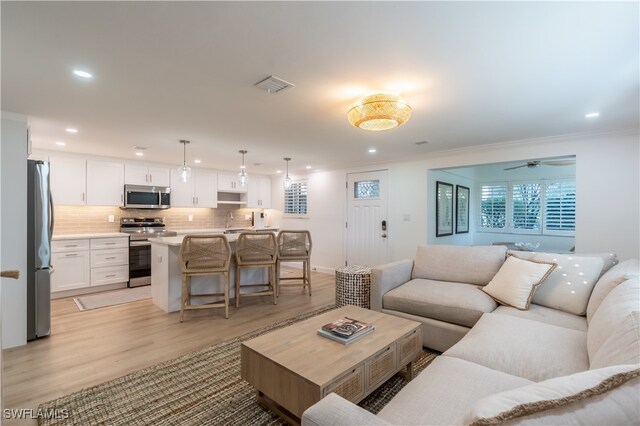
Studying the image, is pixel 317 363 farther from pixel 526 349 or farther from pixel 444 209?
pixel 444 209

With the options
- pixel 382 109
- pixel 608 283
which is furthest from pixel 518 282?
pixel 382 109

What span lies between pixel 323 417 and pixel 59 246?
5095 millimetres

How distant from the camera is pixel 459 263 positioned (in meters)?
3.19

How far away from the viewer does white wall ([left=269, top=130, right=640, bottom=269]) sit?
3402 millimetres

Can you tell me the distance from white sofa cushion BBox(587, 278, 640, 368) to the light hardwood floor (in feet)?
9.25

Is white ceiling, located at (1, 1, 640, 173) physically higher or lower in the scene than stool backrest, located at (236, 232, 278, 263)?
higher

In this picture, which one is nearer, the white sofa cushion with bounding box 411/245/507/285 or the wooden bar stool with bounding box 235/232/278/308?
the white sofa cushion with bounding box 411/245/507/285

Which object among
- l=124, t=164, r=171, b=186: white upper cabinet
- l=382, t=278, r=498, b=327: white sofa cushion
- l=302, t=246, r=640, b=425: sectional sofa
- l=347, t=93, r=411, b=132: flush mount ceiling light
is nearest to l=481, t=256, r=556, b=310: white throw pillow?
l=302, t=246, r=640, b=425: sectional sofa

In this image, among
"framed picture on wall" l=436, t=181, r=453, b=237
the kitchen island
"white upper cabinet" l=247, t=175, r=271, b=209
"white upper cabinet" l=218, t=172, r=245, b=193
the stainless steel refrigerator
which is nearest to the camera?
the stainless steel refrigerator

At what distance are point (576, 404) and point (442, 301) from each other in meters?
2.01

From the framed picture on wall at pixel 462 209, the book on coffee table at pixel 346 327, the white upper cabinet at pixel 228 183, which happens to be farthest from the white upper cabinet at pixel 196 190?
the framed picture on wall at pixel 462 209

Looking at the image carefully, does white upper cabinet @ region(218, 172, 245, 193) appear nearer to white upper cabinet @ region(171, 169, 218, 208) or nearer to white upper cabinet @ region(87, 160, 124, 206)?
white upper cabinet @ region(171, 169, 218, 208)

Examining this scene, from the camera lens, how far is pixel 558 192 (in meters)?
6.00

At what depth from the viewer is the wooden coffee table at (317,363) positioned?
61.3 inches
